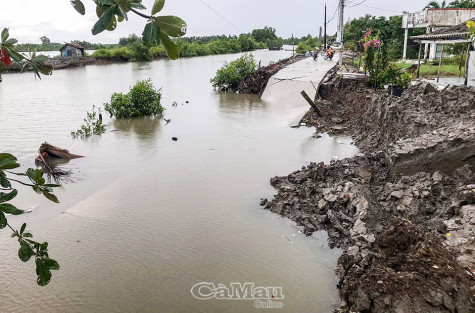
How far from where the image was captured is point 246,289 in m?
5.48

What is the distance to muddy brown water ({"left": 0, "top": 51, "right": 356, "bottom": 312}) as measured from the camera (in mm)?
5332

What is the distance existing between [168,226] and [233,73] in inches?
849

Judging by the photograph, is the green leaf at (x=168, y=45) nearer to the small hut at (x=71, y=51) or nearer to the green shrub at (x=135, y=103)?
the green shrub at (x=135, y=103)

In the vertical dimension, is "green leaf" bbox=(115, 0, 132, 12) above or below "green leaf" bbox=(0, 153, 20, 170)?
above

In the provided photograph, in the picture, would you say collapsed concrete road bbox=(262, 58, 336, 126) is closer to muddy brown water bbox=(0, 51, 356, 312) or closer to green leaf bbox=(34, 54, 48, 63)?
muddy brown water bbox=(0, 51, 356, 312)

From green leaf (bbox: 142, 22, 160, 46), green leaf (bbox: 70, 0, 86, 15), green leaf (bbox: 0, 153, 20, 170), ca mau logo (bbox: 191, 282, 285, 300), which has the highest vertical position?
green leaf (bbox: 70, 0, 86, 15)

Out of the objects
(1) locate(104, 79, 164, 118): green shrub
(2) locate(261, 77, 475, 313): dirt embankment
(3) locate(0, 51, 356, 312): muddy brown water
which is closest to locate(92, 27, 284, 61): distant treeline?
(1) locate(104, 79, 164, 118): green shrub

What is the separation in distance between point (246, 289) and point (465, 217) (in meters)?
3.49

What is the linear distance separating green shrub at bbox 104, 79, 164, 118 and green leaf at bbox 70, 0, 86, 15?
16.3 metres

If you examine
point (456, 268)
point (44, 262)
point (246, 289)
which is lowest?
point (246, 289)

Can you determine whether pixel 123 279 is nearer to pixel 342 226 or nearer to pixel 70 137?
pixel 342 226

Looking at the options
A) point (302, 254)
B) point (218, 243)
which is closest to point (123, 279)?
point (218, 243)

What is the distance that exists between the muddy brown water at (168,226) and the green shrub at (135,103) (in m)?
2.99

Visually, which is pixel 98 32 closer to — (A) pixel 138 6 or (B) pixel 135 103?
(A) pixel 138 6
